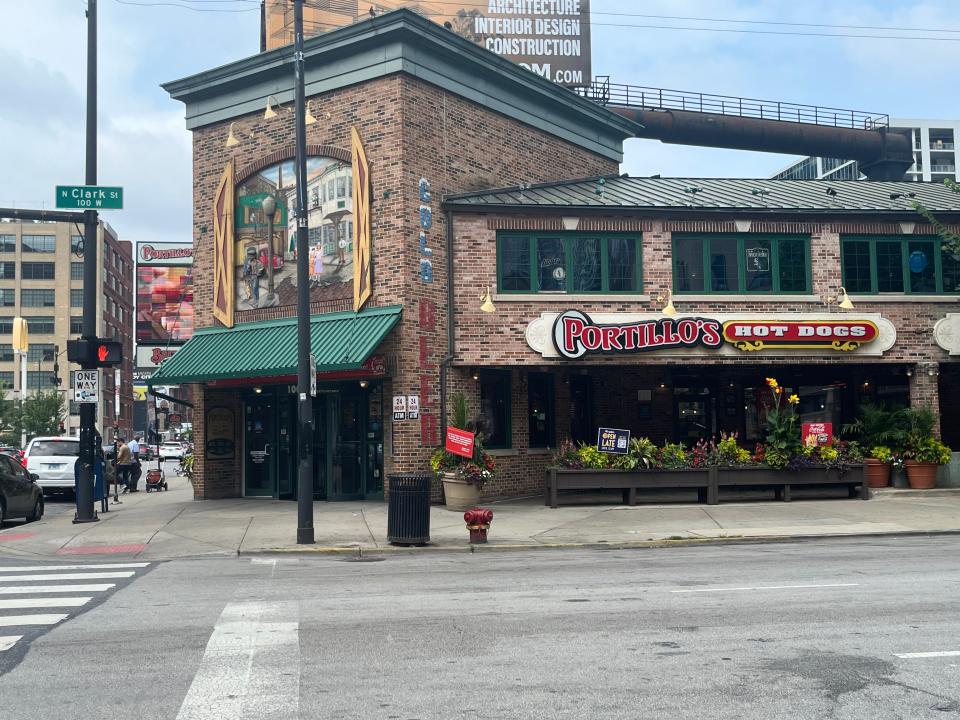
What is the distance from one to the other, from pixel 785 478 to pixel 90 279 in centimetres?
1476

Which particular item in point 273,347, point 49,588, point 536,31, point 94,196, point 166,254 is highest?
point 536,31

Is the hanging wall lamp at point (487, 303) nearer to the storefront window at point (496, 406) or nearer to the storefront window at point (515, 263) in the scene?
the storefront window at point (515, 263)

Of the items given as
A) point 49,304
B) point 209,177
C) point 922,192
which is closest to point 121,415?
point 49,304

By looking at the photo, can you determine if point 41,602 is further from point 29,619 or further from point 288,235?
point 288,235

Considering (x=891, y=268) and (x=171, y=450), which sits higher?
(x=891, y=268)

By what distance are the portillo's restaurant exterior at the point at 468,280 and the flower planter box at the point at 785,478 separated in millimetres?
2685

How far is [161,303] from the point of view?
41594mm

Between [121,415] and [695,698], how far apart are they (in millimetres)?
111288

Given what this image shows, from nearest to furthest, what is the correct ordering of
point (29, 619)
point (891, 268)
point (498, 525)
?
point (29, 619) < point (498, 525) < point (891, 268)

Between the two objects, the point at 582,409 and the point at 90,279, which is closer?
the point at 90,279

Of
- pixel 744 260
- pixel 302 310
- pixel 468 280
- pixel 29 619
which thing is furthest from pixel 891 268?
pixel 29 619

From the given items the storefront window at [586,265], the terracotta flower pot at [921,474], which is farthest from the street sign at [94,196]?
the terracotta flower pot at [921,474]

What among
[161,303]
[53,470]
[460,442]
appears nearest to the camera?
[460,442]

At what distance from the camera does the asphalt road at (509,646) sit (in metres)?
6.15
